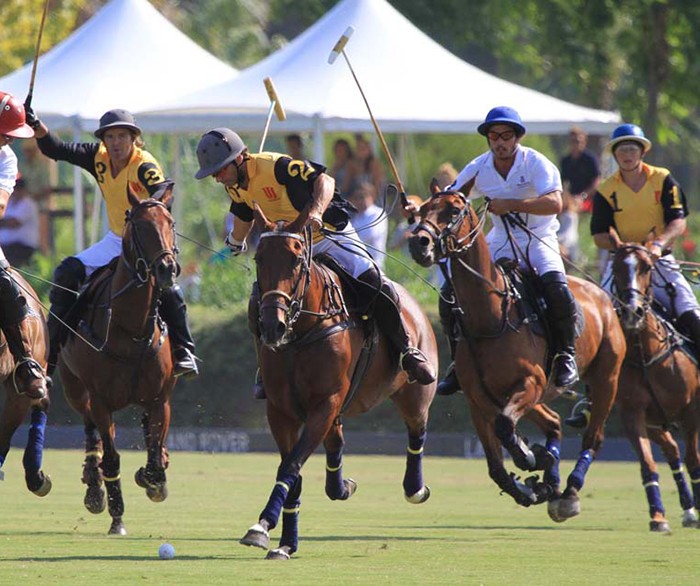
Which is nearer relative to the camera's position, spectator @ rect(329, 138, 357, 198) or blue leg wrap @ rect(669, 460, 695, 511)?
blue leg wrap @ rect(669, 460, 695, 511)

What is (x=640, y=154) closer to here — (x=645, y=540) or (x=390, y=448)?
(x=645, y=540)

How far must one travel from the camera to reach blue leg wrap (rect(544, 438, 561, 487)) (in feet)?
37.8

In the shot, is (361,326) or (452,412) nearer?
(361,326)

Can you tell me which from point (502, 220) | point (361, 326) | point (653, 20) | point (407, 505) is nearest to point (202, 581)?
point (361, 326)

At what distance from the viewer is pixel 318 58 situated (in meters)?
20.5

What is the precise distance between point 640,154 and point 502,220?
2.06 metres

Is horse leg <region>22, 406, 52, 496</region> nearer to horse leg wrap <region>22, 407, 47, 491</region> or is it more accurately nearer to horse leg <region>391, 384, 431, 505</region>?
horse leg wrap <region>22, 407, 47, 491</region>

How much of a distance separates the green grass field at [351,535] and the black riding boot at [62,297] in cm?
125

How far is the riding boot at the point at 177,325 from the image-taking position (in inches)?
461

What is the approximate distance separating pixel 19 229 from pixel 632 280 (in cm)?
999

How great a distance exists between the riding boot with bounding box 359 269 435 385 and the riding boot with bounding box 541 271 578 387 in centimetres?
94

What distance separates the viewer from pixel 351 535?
1112 cm

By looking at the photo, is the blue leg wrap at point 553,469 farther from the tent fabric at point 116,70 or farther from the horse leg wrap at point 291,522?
the tent fabric at point 116,70

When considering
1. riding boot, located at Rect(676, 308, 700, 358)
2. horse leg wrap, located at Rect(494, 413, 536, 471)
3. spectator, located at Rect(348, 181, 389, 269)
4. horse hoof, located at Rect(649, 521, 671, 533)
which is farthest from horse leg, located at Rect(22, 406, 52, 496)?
spectator, located at Rect(348, 181, 389, 269)
